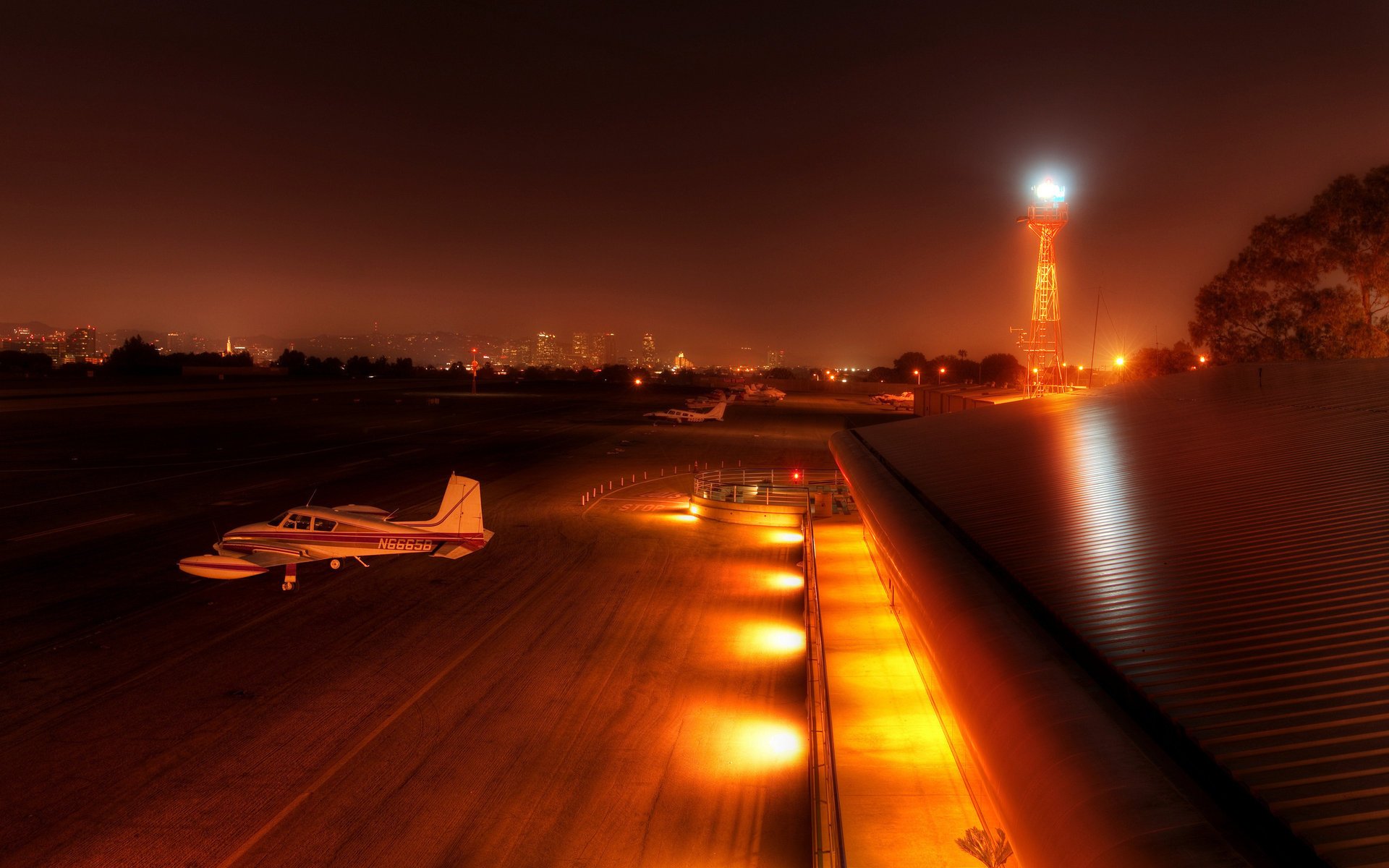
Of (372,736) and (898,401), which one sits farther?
(898,401)

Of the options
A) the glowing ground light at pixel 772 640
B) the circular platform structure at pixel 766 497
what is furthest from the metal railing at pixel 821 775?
the circular platform structure at pixel 766 497

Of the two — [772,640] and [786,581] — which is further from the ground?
[786,581]

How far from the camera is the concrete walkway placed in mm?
11070

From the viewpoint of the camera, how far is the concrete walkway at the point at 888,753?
1107cm

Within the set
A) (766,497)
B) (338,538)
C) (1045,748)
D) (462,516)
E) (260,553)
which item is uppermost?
(1045,748)

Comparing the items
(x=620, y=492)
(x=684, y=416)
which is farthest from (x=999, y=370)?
(x=620, y=492)

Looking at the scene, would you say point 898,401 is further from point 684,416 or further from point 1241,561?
point 1241,561

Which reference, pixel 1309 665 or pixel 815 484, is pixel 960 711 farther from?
pixel 815 484

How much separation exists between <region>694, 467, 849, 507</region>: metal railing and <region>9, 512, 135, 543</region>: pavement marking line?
78.5ft

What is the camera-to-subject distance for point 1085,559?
10.6 m

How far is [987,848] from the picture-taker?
33.8 feet

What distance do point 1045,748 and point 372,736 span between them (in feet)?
39.2

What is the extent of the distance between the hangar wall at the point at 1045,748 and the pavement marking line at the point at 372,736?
9562 millimetres

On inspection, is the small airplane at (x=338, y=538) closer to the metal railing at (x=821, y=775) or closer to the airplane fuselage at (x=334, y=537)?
the airplane fuselage at (x=334, y=537)
